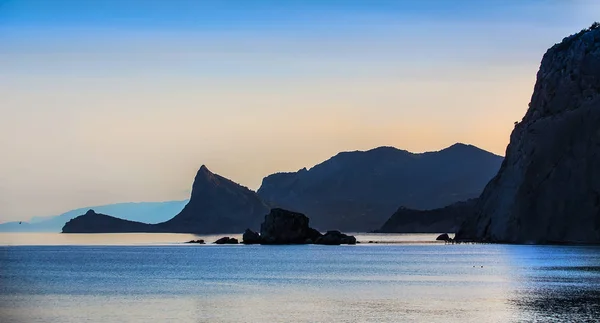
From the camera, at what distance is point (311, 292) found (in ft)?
243

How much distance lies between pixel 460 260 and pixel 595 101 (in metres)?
47.6

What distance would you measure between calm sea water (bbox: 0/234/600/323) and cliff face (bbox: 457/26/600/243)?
36.6m

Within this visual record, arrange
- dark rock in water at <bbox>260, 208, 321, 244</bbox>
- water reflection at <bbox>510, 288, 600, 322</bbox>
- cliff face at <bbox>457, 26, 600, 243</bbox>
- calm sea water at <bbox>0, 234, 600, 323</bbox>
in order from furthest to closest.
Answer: dark rock in water at <bbox>260, 208, 321, 244</bbox> < cliff face at <bbox>457, 26, 600, 243</bbox> < calm sea water at <bbox>0, 234, 600, 323</bbox> < water reflection at <bbox>510, 288, 600, 322</bbox>

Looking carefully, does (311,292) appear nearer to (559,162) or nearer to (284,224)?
(559,162)

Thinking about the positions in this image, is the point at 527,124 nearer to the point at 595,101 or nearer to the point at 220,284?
the point at 595,101

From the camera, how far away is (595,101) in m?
156

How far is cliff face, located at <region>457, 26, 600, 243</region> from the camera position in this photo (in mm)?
153875

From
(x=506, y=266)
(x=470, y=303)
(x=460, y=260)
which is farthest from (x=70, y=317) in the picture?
(x=460, y=260)

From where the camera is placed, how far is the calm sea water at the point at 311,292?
56963 mm

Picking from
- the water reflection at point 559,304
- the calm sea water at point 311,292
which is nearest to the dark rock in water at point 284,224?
the calm sea water at point 311,292

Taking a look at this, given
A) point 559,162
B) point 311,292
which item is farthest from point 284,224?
point 311,292

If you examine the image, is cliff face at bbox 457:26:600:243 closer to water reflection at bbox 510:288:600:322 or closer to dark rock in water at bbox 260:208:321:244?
dark rock in water at bbox 260:208:321:244

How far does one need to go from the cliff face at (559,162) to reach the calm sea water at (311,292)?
36642mm

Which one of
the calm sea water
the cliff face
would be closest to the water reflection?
the calm sea water
